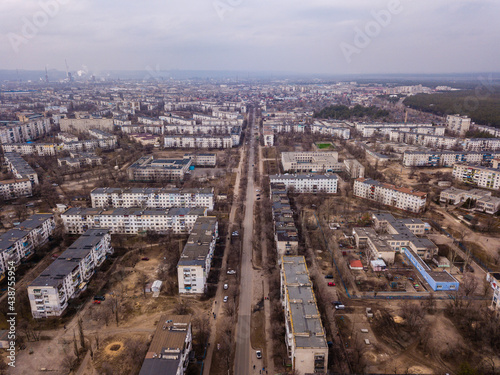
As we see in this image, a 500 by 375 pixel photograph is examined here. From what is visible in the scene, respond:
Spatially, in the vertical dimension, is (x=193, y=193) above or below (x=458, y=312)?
above

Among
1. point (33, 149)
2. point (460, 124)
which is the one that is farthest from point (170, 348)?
point (460, 124)

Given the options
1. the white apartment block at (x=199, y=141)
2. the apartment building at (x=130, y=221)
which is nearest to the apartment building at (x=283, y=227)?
the apartment building at (x=130, y=221)

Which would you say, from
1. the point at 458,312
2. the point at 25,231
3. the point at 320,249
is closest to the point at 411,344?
the point at 458,312

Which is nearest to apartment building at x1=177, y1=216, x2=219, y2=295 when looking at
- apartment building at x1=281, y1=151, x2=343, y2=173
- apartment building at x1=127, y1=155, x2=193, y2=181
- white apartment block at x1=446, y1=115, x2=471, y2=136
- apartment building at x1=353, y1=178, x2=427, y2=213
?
apartment building at x1=127, y1=155, x2=193, y2=181

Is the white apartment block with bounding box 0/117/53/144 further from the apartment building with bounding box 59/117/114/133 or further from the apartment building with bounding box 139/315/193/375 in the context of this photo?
the apartment building with bounding box 139/315/193/375

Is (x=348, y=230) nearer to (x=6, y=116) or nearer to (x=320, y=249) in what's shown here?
(x=320, y=249)

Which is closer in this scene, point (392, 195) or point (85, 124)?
point (392, 195)

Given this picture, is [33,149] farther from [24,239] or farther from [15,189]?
[24,239]
